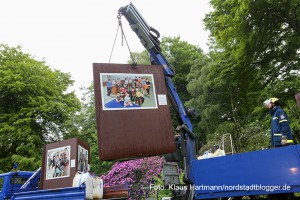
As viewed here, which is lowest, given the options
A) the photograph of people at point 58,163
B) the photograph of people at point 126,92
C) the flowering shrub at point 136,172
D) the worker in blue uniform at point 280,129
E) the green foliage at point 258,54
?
the flowering shrub at point 136,172

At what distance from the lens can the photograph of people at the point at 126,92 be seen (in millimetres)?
5934

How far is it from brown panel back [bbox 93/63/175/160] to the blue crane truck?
91 centimetres

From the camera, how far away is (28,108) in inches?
805

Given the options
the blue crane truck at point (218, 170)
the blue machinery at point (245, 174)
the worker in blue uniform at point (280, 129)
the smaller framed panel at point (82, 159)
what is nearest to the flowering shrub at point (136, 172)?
the smaller framed panel at point (82, 159)

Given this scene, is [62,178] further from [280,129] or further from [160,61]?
[280,129]

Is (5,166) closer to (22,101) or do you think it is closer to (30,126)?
(30,126)

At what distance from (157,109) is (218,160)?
1.73 metres

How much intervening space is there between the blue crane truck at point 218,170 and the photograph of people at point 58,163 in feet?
4.88

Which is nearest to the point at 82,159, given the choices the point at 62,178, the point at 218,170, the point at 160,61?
the point at 62,178

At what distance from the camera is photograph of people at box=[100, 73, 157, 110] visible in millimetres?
5934

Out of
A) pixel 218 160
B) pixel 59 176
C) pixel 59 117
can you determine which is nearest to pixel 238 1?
pixel 218 160

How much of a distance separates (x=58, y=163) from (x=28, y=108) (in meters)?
13.6

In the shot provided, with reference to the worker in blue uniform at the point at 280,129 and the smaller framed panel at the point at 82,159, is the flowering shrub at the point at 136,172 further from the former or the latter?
the worker in blue uniform at the point at 280,129

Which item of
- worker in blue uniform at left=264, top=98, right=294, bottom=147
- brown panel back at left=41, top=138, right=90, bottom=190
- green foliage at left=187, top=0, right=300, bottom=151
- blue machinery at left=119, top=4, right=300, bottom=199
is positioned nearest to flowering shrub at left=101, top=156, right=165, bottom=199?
green foliage at left=187, top=0, right=300, bottom=151
